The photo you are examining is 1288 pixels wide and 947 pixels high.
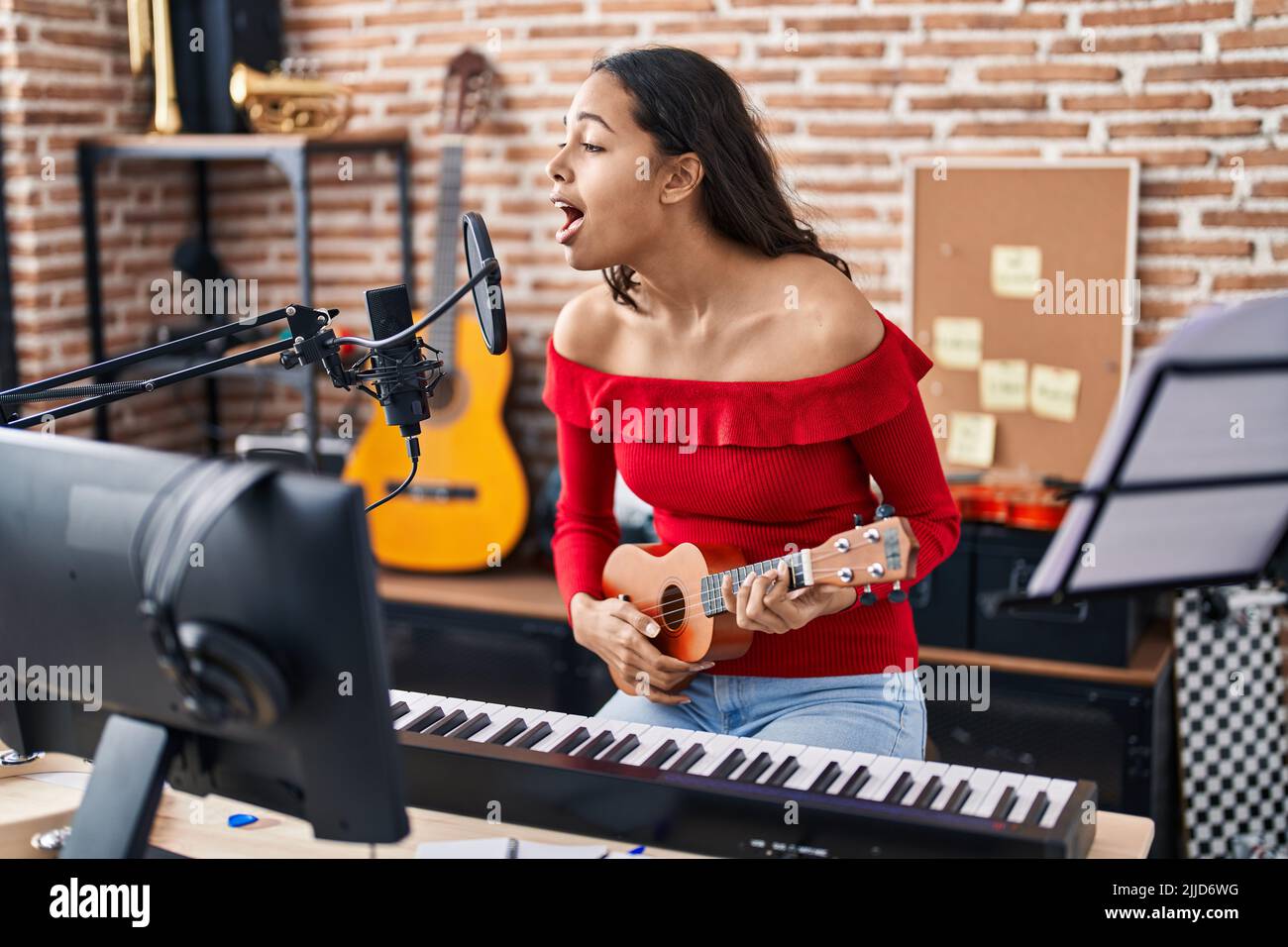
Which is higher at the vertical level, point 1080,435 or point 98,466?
point 98,466

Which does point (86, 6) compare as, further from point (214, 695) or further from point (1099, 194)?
point (214, 695)

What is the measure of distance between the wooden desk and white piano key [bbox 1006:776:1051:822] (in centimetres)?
8

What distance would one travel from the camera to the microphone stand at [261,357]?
4.27 feet

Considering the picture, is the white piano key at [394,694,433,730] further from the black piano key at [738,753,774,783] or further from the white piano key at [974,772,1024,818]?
the white piano key at [974,772,1024,818]

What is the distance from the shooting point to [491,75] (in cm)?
346

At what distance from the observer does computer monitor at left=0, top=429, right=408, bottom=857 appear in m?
1.06

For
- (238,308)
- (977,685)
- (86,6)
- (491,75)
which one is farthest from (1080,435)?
(86,6)

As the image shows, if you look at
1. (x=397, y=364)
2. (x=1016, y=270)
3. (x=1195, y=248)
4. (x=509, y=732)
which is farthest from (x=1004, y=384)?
(x=397, y=364)

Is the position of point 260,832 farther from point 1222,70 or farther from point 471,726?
point 1222,70

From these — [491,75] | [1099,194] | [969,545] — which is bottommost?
[969,545]

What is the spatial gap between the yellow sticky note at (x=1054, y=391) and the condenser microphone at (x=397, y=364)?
6.44 feet

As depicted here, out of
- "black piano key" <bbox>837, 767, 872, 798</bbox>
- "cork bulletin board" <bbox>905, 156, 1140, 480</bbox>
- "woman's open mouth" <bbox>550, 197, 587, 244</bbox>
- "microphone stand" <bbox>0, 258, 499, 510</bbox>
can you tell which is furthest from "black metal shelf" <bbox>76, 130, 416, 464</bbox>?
"black piano key" <bbox>837, 767, 872, 798</bbox>

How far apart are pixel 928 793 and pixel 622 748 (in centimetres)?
34
